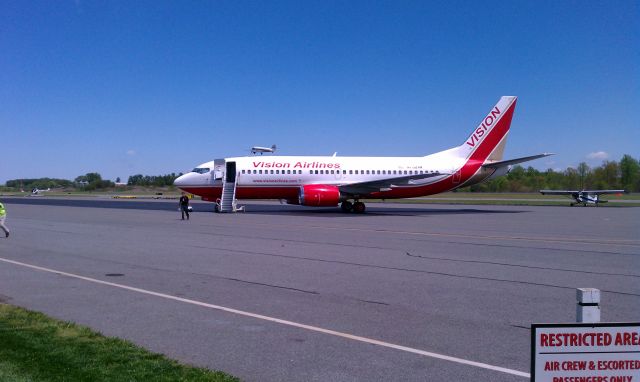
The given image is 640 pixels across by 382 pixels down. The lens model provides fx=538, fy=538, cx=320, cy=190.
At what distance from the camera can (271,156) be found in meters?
34.2

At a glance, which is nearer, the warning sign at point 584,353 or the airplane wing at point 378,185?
the warning sign at point 584,353

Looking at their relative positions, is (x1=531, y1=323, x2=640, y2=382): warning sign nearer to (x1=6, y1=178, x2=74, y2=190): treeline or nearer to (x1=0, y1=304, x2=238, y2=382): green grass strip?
(x1=0, y1=304, x2=238, y2=382): green grass strip

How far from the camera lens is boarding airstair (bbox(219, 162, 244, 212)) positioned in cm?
3316

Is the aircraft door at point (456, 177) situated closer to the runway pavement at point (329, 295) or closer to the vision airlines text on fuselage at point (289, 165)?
the vision airlines text on fuselage at point (289, 165)

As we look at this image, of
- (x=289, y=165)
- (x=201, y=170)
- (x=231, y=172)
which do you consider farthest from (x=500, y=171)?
(x=201, y=170)

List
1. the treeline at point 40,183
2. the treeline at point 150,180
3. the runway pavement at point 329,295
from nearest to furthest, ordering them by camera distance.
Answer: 1. the runway pavement at point 329,295
2. the treeline at point 150,180
3. the treeline at point 40,183

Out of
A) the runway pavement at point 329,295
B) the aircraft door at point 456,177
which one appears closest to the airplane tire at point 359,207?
the aircraft door at point 456,177

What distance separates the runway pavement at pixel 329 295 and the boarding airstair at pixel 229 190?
15012 millimetres

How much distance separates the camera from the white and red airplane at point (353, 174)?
32969 mm

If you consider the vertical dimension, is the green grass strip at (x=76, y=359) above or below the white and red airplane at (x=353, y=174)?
below

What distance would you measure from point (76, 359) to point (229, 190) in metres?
28.3

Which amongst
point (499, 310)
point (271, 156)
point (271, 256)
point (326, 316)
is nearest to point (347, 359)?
point (326, 316)

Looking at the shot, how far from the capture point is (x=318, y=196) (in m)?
31.2

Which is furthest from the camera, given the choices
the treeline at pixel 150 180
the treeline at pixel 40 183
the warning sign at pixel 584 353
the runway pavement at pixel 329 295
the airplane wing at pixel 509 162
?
the treeline at pixel 40 183
